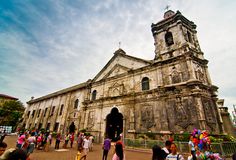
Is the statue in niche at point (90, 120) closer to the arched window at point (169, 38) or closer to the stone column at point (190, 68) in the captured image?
the stone column at point (190, 68)

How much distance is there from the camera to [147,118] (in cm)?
1376

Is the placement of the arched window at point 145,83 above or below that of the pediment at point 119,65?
below

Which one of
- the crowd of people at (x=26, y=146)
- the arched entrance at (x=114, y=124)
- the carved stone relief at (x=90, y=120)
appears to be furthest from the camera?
the carved stone relief at (x=90, y=120)

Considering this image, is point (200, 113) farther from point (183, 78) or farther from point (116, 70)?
point (116, 70)

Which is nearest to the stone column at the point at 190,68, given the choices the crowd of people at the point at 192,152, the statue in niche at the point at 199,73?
the statue in niche at the point at 199,73

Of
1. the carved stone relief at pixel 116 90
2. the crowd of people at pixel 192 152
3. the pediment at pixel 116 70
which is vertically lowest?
the crowd of people at pixel 192 152

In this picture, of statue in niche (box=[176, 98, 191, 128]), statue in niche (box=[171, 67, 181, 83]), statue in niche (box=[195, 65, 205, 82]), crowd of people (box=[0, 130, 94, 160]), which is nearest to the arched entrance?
crowd of people (box=[0, 130, 94, 160])

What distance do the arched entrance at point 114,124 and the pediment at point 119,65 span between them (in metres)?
A: 5.70

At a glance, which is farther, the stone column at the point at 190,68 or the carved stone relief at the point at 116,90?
the carved stone relief at the point at 116,90

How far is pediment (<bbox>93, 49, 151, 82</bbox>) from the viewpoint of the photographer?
57.1ft

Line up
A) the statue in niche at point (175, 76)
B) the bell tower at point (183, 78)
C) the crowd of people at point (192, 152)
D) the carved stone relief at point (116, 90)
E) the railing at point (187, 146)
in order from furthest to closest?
the carved stone relief at point (116, 90) < the statue in niche at point (175, 76) < the bell tower at point (183, 78) < the railing at point (187, 146) < the crowd of people at point (192, 152)

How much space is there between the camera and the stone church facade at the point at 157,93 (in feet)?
38.9

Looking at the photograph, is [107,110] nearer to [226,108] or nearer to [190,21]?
[226,108]

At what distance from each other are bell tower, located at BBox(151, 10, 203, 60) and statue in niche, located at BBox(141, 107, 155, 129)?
21.5ft
